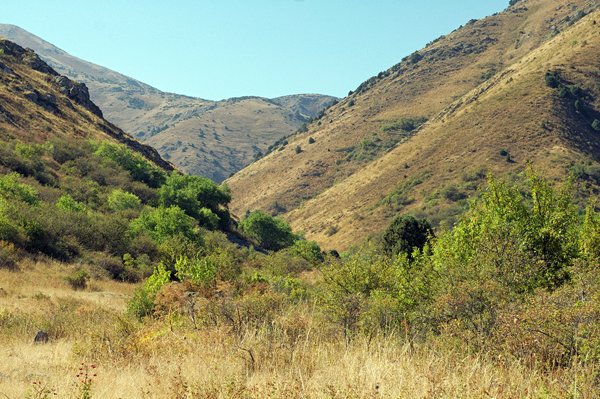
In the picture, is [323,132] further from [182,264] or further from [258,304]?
[258,304]

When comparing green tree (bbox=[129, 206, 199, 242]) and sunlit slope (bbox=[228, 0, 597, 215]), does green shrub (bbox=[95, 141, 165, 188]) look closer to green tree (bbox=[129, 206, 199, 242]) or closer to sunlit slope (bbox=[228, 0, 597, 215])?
green tree (bbox=[129, 206, 199, 242])

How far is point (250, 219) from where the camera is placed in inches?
2657

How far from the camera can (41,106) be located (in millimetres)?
61375

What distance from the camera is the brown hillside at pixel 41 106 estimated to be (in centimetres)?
5325

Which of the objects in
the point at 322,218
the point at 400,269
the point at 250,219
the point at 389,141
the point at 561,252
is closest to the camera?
the point at 561,252

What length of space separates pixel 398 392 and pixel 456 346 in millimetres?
2593

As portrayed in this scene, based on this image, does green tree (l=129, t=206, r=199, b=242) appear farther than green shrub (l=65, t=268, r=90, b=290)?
Yes

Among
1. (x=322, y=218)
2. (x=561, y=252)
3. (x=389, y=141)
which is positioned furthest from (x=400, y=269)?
(x=389, y=141)

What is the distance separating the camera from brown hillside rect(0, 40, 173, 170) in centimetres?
5325

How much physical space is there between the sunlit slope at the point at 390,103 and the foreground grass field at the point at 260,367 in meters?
99.3

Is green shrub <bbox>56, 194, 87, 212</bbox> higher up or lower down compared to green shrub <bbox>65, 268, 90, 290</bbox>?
higher up

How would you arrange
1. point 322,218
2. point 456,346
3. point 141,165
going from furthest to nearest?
point 322,218, point 141,165, point 456,346

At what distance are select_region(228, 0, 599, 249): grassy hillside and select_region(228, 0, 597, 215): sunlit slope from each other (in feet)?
1.37

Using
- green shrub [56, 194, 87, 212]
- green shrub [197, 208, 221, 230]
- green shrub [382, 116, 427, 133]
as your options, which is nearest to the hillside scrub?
green shrub [56, 194, 87, 212]
